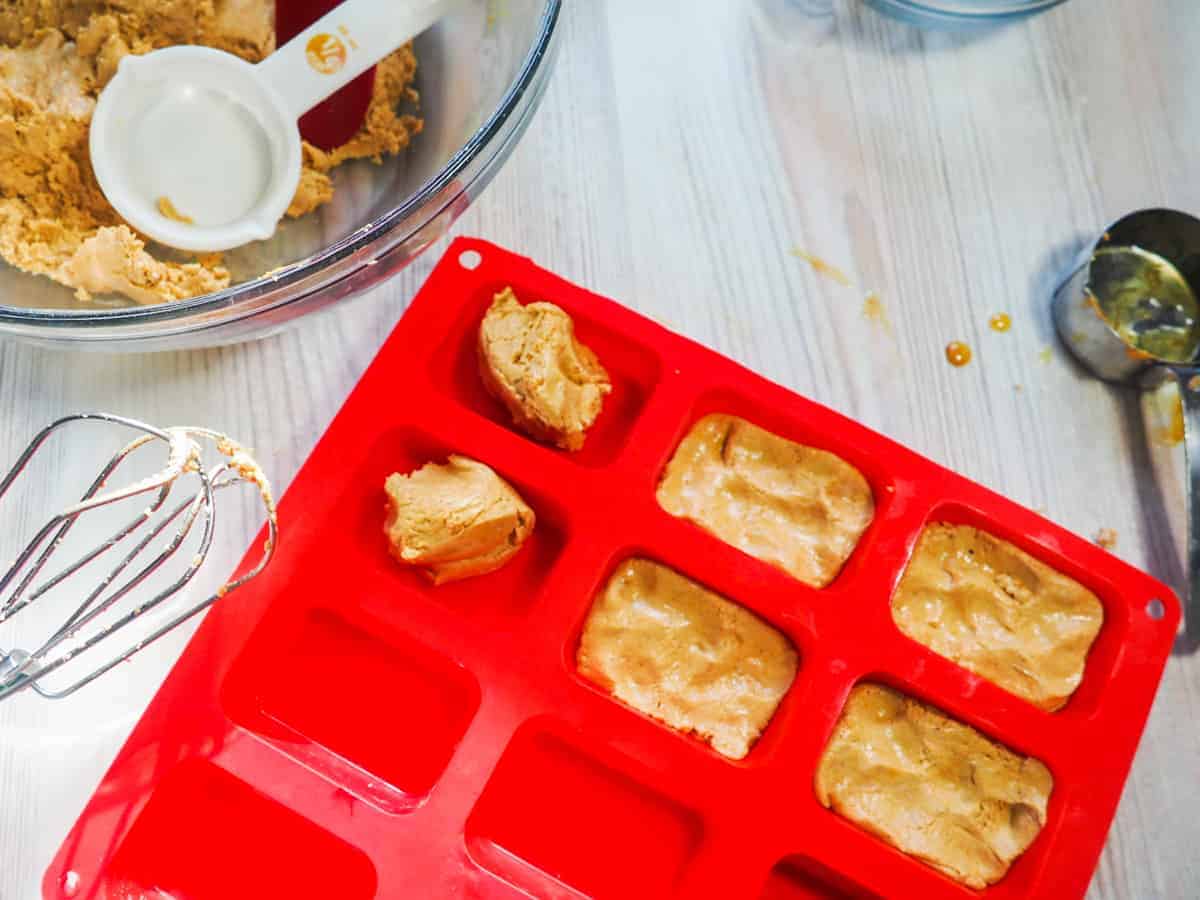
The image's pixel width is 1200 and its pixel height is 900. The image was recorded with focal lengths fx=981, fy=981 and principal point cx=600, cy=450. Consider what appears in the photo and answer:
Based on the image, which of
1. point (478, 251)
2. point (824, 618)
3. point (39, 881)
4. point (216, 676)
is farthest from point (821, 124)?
point (39, 881)

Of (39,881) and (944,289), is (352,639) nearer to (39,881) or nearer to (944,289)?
(39,881)

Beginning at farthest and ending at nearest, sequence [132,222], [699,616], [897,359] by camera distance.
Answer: [897,359]
[699,616]
[132,222]

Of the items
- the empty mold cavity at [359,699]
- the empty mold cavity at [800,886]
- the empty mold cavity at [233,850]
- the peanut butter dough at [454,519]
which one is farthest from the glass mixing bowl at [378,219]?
the empty mold cavity at [800,886]

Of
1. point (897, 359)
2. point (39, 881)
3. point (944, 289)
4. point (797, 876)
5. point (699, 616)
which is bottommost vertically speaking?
point (39, 881)

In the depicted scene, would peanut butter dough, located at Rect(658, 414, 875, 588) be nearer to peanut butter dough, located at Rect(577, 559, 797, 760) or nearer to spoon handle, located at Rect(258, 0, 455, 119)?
peanut butter dough, located at Rect(577, 559, 797, 760)

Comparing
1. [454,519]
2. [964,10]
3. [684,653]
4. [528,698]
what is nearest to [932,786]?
[684,653]

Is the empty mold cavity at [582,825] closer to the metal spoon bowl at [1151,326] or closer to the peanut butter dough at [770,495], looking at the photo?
the peanut butter dough at [770,495]

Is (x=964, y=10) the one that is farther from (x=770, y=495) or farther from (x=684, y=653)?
(x=684, y=653)
